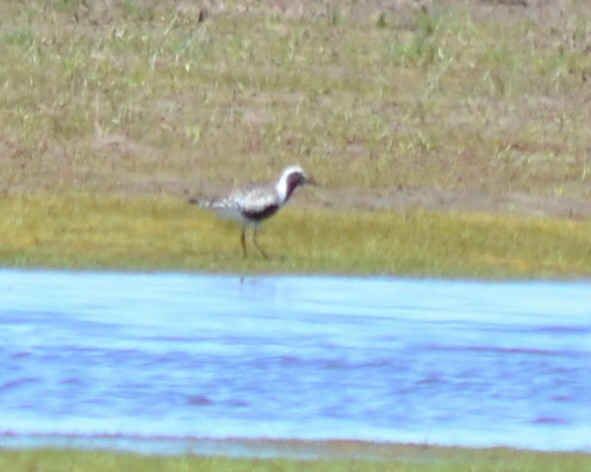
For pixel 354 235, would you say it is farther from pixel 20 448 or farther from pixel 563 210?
pixel 20 448

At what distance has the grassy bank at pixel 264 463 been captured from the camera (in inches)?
425

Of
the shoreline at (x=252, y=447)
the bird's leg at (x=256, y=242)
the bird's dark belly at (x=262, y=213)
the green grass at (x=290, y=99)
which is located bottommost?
the shoreline at (x=252, y=447)

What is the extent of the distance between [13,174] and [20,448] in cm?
1269

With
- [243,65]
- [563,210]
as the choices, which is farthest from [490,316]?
[243,65]

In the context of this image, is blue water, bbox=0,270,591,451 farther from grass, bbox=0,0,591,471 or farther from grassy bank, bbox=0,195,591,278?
grass, bbox=0,0,591,471

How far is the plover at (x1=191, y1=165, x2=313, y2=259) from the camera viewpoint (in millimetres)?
21078

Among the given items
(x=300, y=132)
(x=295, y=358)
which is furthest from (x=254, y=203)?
(x=295, y=358)

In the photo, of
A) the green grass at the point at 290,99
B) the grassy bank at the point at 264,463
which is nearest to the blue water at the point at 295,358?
the grassy bank at the point at 264,463

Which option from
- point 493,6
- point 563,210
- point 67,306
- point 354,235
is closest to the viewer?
point 67,306

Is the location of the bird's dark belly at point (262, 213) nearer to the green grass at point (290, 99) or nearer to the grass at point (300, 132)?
the grass at point (300, 132)

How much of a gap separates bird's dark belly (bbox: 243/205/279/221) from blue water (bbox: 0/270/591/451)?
158cm

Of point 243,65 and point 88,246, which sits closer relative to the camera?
point 88,246

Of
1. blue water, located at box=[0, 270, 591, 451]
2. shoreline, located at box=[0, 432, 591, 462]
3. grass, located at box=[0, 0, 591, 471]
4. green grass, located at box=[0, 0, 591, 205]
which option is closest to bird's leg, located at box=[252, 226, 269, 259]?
grass, located at box=[0, 0, 591, 471]

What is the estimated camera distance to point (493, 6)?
31.0 meters
